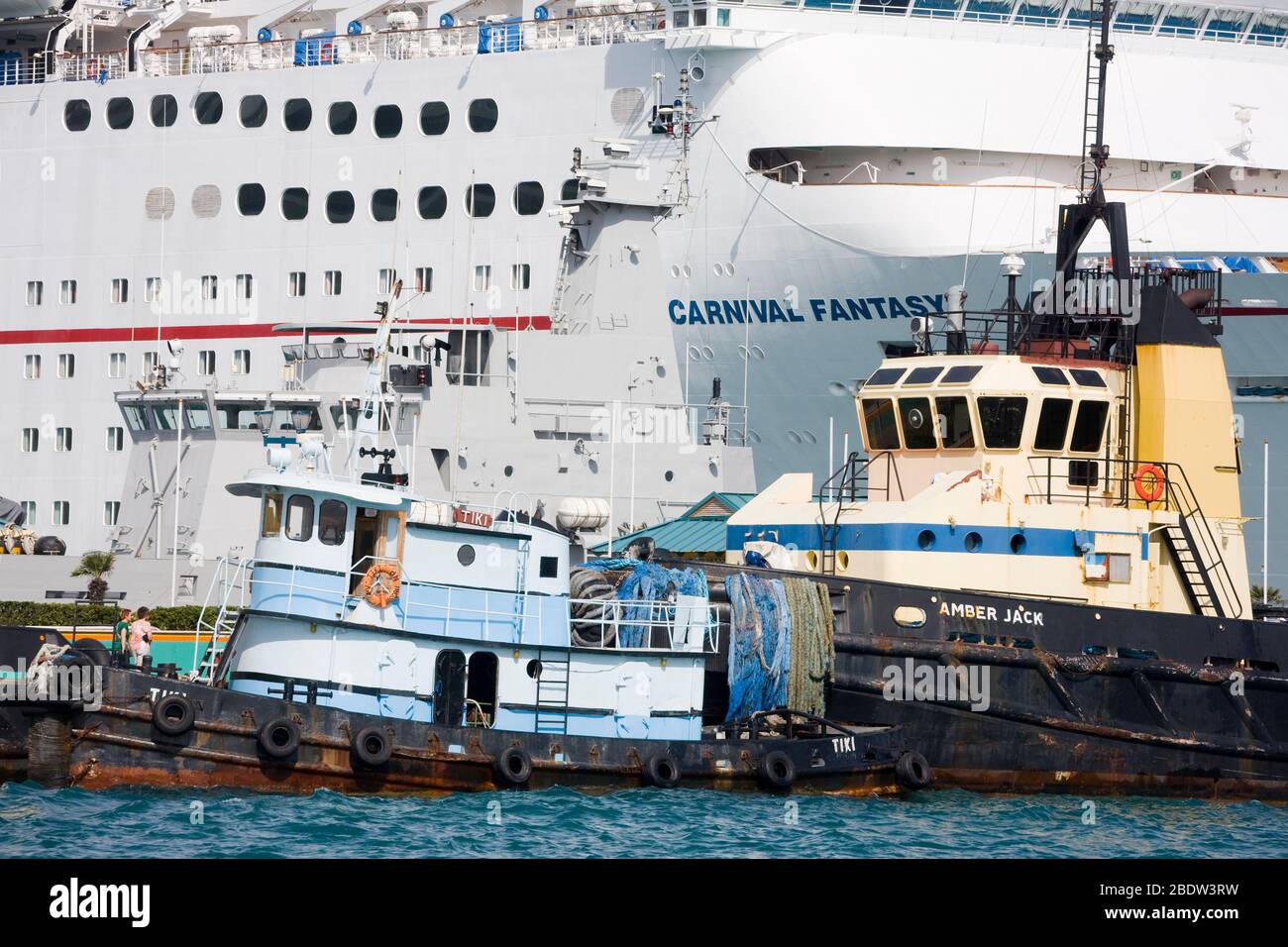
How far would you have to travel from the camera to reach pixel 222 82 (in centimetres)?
4466

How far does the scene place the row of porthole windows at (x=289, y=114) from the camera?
137 feet

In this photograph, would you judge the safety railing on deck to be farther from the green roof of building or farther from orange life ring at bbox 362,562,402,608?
orange life ring at bbox 362,562,402,608

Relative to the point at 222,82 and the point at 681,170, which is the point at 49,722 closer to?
the point at 681,170

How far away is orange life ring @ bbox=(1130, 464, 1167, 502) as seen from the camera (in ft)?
68.0

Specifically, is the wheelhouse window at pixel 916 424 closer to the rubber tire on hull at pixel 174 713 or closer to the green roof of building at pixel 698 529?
the green roof of building at pixel 698 529

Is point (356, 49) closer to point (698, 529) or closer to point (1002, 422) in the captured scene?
point (698, 529)

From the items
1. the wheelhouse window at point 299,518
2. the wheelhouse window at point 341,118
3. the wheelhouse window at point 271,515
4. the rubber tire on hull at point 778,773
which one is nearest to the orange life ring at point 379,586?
the wheelhouse window at point 299,518

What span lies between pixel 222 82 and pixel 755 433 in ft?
62.2

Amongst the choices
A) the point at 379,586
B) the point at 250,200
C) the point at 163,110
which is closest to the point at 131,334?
the point at 250,200

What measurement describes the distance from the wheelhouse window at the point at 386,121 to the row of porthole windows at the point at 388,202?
1454 mm

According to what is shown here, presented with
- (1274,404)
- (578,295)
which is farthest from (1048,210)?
(578,295)

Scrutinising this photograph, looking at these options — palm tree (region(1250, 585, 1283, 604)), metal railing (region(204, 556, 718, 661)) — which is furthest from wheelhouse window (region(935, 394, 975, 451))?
palm tree (region(1250, 585, 1283, 604))

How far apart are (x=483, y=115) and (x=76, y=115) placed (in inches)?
513

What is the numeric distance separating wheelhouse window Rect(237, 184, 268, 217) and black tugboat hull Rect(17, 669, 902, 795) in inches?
1166
